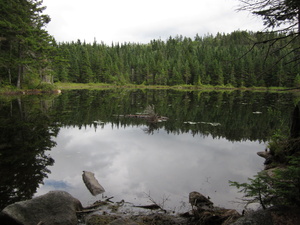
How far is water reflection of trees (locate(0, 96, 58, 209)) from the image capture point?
22.8ft

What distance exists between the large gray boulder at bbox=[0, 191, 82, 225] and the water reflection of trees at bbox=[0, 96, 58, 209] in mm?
1142

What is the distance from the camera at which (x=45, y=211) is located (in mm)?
5461

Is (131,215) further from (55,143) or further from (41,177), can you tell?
(55,143)

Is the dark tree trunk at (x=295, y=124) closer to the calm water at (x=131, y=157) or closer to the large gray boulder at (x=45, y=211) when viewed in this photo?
the calm water at (x=131, y=157)

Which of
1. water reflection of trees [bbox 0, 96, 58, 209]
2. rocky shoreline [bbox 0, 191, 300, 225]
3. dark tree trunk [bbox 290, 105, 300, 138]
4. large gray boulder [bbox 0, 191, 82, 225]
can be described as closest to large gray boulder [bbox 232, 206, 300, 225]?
rocky shoreline [bbox 0, 191, 300, 225]

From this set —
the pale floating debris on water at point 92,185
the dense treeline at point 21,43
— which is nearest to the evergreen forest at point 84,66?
the dense treeline at point 21,43

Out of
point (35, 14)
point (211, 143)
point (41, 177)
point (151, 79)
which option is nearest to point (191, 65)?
point (151, 79)

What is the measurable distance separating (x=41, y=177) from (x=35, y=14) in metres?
40.8

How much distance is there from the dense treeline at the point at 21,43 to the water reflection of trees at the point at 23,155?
21.8 metres

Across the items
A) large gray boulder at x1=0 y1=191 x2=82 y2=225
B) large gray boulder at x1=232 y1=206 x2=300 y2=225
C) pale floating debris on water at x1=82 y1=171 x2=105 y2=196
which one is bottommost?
pale floating debris on water at x1=82 y1=171 x2=105 y2=196

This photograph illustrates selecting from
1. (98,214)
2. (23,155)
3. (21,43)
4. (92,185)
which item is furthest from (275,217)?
(21,43)

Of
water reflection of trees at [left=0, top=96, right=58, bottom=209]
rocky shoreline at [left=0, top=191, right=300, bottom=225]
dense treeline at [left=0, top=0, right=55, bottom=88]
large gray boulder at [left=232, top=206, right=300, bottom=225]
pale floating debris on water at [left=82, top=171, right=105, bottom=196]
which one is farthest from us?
dense treeline at [left=0, top=0, right=55, bottom=88]

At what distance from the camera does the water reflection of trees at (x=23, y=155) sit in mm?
6941

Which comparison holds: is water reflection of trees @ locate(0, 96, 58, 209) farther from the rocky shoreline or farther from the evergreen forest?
the evergreen forest
